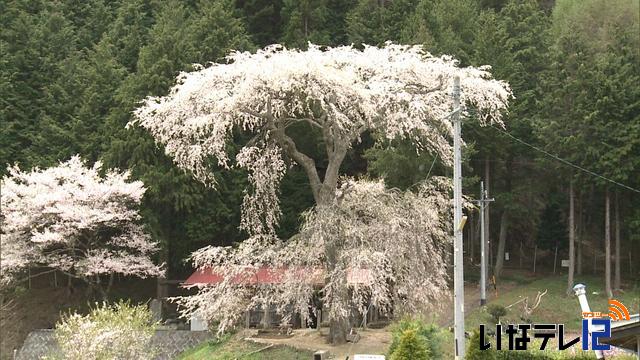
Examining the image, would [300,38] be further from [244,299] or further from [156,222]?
[244,299]

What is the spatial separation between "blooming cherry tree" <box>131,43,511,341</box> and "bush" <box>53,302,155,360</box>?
3292 mm

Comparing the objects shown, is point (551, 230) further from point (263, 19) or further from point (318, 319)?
point (263, 19)

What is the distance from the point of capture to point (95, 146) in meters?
27.2

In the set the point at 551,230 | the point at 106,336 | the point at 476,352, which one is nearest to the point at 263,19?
the point at 551,230

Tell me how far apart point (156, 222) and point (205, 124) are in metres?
9.93

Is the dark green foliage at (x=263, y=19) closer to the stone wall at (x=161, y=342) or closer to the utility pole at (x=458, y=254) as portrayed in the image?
the stone wall at (x=161, y=342)

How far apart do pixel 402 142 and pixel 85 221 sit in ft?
39.9

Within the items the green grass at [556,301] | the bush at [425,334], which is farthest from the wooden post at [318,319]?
the green grass at [556,301]

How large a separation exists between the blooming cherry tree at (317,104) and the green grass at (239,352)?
4.37 ft

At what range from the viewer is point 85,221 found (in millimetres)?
22516

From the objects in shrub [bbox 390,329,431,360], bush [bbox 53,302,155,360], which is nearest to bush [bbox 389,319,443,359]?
shrub [bbox 390,329,431,360]

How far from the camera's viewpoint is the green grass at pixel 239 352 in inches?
661

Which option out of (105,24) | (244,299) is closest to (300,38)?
(105,24)

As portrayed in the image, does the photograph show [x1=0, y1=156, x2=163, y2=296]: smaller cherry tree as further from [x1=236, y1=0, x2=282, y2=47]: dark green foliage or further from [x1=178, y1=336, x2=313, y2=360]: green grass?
[x1=236, y1=0, x2=282, y2=47]: dark green foliage
